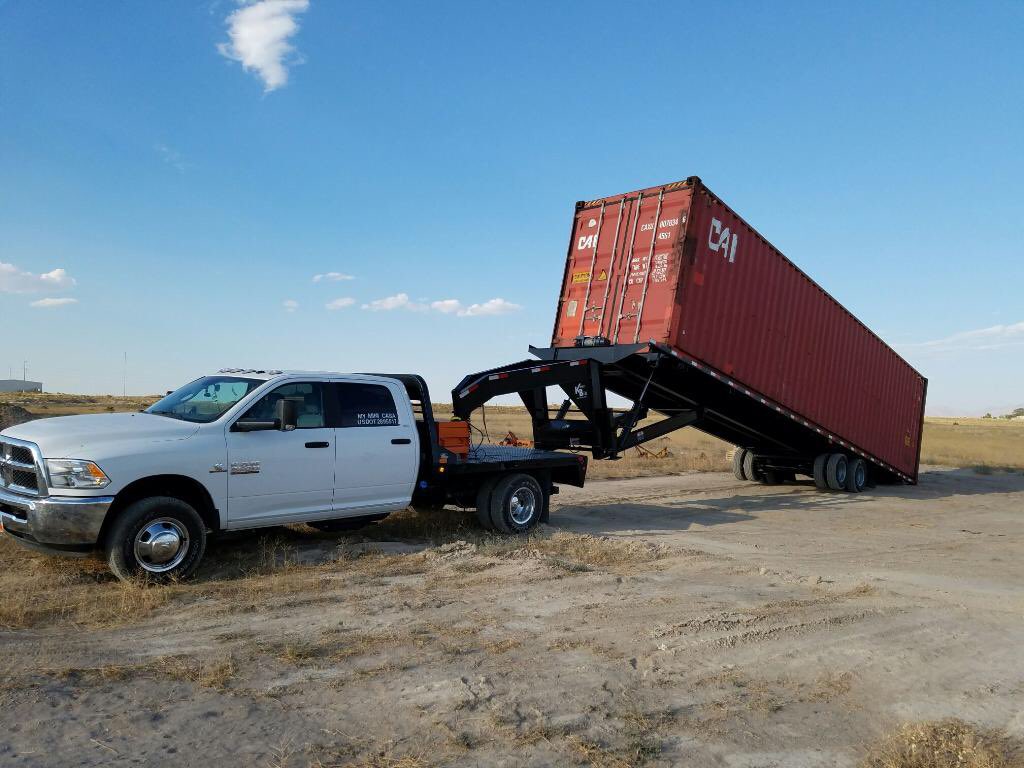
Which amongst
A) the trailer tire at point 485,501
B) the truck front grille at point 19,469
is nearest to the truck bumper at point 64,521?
the truck front grille at point 19,469

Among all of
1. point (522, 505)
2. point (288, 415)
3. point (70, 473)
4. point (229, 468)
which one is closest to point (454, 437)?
point (522, 505)

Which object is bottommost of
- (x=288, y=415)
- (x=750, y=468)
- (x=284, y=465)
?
(x=284, y=465)

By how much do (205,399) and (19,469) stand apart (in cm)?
170

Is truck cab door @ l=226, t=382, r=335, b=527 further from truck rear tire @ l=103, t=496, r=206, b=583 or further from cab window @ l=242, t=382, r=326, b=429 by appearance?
truck rear tire @ l=103, t=496, r=206, b=583

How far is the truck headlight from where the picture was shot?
652 centimetres

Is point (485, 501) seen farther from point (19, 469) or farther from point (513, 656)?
point (19, 469)

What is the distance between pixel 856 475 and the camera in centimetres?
1706

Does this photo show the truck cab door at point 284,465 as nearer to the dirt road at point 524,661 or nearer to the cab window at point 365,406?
the cab window at point 365,406

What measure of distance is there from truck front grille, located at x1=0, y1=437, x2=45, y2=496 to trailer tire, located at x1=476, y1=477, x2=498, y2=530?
4806 mm

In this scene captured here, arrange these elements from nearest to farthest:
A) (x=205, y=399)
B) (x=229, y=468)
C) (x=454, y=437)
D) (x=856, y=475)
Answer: (x=229, y=468) → (x=205, y=399) → (x=454, y=437) → (x=856, y=475)

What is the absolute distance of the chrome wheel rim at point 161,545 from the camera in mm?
6758

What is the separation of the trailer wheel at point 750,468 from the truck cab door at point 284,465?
12405 millimetres

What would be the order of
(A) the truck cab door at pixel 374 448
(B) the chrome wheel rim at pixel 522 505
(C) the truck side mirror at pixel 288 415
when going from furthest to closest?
(B) the chrome wheel rim at pixel 522 505 → (A) the truck cab door at pixel 374 448 → (C) the truck side mirror at pixel 288 415

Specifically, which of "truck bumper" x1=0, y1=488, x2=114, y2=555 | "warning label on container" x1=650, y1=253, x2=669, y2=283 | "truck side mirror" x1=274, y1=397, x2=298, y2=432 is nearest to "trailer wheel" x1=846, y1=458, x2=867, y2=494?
"warning label on container" x1=650, y1=253, x2=669, y2=283
